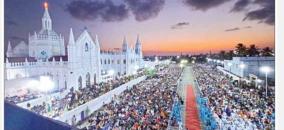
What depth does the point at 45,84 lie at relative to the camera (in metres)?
4.80

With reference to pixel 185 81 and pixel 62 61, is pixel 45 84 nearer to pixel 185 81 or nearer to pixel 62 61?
pixel 62 61

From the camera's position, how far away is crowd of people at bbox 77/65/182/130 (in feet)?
14.0

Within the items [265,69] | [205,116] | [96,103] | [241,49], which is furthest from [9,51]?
[265,69]

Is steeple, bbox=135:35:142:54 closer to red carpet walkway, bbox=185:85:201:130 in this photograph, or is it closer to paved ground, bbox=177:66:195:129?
paved ground, bbox=177:66:195:129

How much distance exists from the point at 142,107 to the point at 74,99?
1.00 meters

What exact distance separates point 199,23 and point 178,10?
0.97 ft

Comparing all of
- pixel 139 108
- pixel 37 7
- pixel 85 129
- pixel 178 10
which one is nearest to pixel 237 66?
pixel 178 10

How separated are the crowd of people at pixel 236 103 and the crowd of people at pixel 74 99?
102cm

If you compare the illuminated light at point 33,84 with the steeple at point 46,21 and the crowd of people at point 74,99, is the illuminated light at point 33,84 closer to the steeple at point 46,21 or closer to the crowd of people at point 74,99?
the crowd of people at point 74,99

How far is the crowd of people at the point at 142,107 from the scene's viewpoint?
4.28 metres

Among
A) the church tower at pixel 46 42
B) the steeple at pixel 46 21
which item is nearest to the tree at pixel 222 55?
the church tower at pixel 46 42

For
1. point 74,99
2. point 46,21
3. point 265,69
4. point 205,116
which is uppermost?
point 46,21

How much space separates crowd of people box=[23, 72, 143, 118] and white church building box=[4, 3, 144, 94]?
79 mm

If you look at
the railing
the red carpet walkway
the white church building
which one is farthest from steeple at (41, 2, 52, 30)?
the railing
